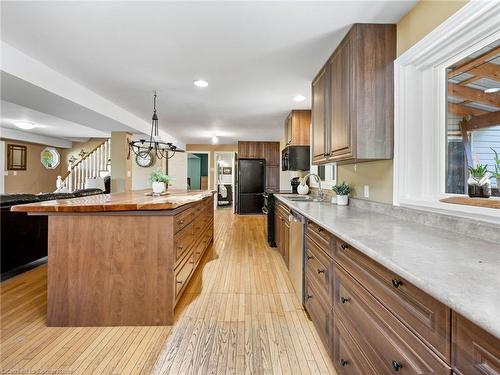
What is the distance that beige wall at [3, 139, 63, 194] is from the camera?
7523 mm

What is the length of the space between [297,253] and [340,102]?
143 centimetres

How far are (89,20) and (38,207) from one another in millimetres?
1453

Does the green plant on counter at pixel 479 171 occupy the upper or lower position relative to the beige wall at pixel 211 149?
lower

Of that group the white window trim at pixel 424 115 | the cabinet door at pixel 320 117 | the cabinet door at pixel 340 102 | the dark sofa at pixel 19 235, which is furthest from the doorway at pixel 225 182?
the white window trim at pixel 424 115

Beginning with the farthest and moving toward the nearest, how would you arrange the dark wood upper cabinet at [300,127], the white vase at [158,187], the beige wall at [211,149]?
1. the beige wall at [211,149]
2. the dark wood upper cabinet at [300,127]
3. the white vase at [158,187]

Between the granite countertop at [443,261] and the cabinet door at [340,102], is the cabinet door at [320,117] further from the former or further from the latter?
the granite countertop at [443,261]

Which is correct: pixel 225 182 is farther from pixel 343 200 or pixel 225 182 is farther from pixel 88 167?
pixel 343 200

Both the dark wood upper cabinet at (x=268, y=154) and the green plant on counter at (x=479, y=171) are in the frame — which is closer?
the green plant on counter at (x=479, y=171)

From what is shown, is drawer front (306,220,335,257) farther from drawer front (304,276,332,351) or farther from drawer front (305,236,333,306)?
drawer front (304,276,332,351)

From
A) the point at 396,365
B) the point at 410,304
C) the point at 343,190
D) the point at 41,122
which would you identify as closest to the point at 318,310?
the point at 396,365

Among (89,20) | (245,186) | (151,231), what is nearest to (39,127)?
(245,186)

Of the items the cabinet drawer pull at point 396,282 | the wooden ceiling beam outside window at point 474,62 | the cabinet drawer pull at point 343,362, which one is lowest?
the cabinet drawer pull at point 343,362

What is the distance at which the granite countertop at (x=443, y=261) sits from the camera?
0.61 metres

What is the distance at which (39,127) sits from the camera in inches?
259
